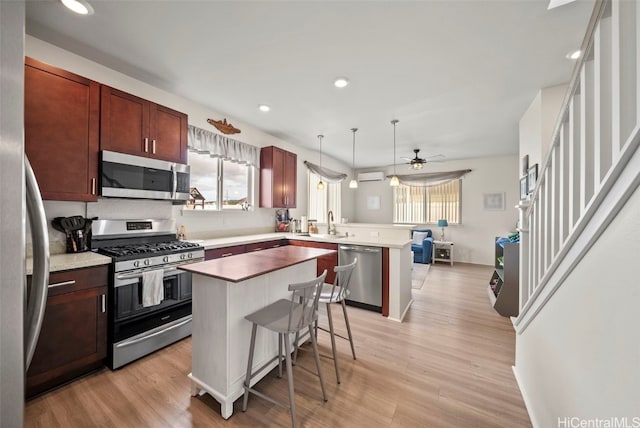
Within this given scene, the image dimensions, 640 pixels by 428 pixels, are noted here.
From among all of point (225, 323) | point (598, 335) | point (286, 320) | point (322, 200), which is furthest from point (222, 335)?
point (322, 200)

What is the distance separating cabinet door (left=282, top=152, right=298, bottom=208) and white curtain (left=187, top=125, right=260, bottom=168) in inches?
19.6

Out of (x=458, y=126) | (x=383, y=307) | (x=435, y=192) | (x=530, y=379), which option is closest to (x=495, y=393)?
(x=530, y=379)

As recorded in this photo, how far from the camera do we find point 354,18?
1817 mm

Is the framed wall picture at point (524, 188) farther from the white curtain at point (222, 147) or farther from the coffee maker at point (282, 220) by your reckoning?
the white curtain at point (222, 147)

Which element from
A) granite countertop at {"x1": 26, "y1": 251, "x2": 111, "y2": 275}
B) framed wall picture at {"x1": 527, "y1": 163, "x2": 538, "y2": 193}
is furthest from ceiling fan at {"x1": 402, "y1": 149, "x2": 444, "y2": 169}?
granite countertop at {"x1": 26, "y1": 251, "x2": 111, "y2": 275}

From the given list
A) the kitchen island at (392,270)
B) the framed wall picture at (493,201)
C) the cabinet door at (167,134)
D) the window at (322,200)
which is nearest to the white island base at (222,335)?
the kitchen island at (392,270)

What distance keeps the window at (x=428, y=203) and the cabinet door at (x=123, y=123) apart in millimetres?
6353

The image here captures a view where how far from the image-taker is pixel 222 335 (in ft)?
5.25

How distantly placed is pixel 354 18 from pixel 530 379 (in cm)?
280

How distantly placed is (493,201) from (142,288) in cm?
718

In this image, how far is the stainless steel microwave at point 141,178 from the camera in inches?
88.3

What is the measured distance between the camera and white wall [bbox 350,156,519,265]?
5965 millimetres

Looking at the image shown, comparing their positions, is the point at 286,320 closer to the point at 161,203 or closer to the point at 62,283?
the point at 62,283

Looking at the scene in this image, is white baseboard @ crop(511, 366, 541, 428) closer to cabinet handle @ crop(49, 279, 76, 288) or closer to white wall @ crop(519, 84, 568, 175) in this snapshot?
white wall @ crop(519, 84, 568, 175)
